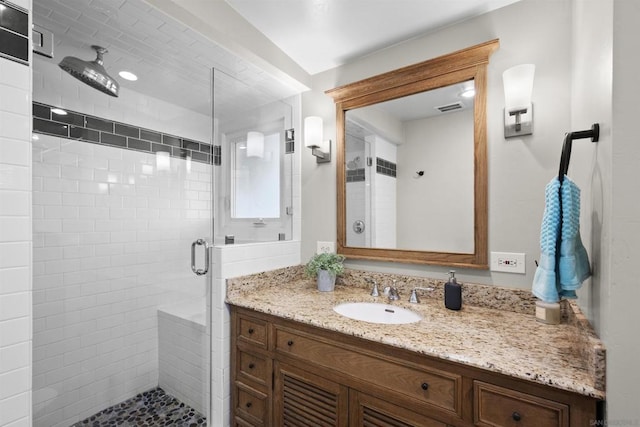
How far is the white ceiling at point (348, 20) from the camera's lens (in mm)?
1507

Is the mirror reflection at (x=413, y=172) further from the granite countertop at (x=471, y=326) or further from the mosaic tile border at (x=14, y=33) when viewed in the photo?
the mosaic tile border at (x=14, y=33)

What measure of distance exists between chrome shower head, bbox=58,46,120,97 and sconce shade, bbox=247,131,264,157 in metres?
0.89

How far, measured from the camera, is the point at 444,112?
161 cm

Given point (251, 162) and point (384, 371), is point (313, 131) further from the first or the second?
point (384, 371)

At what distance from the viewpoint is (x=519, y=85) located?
1.35 meters

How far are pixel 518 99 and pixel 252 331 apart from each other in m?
1.75

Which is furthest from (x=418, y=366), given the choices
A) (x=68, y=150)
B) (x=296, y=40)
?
(x=68, y=150)

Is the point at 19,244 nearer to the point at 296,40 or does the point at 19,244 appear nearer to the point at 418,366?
the point at 418,366

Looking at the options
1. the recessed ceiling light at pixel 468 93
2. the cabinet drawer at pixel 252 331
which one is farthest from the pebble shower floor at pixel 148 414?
the recessed ceiling light at pixel 468 93

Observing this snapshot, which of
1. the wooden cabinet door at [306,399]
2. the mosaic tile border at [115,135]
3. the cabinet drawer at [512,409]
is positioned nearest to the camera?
the cabinet drawer at [512,409]

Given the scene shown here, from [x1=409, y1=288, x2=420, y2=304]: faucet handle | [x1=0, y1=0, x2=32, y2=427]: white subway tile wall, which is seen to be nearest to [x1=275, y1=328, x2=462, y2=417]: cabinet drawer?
[x1=409, y1=288, x2=420, y2=304]: faucet handle

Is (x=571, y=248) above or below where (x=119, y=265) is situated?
above

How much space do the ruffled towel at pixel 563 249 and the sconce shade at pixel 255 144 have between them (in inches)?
64.8

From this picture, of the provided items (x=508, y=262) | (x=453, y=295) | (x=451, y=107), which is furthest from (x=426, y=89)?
(x=453, y=295)
